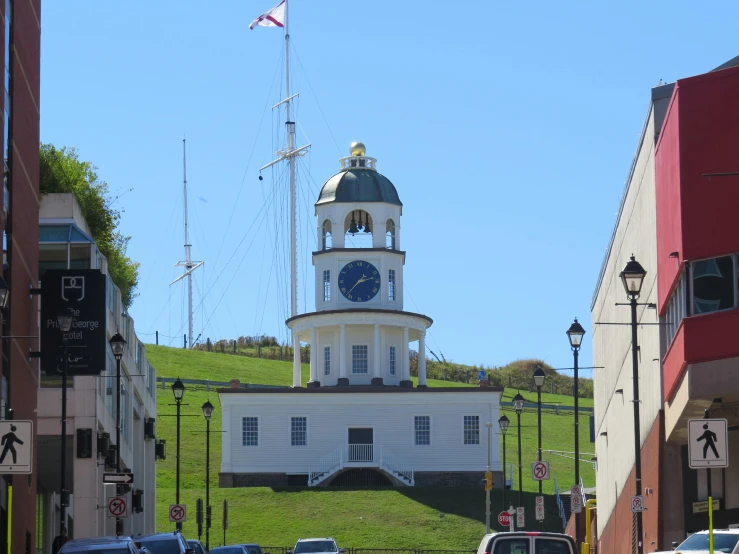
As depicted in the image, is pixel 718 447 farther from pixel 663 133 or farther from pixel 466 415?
pixel 466 415

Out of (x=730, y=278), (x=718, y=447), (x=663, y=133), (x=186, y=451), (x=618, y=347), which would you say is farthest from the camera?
(x=186, y=451)

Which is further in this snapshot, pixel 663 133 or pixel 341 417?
pixel 341 417

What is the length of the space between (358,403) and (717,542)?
5660 cm

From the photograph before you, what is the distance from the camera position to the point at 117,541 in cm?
2750

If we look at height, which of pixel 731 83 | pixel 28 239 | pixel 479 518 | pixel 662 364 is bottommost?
pixel 479 518

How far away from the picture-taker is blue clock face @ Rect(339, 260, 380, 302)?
84.9m

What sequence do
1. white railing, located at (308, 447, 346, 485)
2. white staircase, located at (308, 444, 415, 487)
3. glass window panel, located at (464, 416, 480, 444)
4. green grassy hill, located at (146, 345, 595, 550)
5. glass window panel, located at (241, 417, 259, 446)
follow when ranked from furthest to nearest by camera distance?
glass window panel, located at (241, 417, 259, 446) → glass window panel, located at (464, 416, 480, 444) → white railing, located at (308, 447, 346, 485) → white staircase, located at (308, 444, 415, 487) → green grassy hill, located at (146, 345, 595, 550)

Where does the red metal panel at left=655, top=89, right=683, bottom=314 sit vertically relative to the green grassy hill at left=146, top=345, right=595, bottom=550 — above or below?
above

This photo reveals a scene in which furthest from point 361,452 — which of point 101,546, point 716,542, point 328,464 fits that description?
point 716,542

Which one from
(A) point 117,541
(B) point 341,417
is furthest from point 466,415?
(A) point 117,541

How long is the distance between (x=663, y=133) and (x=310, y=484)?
4693cm

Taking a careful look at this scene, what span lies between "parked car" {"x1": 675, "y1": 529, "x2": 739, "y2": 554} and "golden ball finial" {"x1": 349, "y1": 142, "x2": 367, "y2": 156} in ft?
203

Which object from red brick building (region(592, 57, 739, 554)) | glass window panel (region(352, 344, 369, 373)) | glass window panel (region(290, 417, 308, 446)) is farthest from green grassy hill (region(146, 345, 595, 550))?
red brick building (region(592, 57, 739, 554))

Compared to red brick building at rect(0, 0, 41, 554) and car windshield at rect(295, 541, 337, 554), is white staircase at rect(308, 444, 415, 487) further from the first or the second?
red brick building at rect(0, 0, 41, 554)
